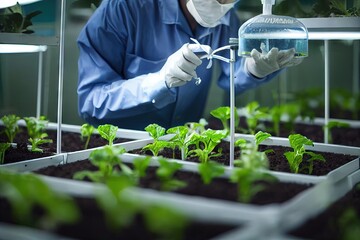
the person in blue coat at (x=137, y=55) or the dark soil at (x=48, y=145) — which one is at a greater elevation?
the person in blue coat at (x=137, y=55)

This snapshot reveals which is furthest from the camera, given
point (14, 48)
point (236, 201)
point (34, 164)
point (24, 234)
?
point (14, 48)

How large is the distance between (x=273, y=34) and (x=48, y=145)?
102 centimetres

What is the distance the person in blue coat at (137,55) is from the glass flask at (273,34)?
1.19ft

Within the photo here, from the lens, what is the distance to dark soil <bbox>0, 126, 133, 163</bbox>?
5.69ft

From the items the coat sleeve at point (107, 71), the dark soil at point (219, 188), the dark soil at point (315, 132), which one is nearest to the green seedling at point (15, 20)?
the coat sleeve at point (107, 71)

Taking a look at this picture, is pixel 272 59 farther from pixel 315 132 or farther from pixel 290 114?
pixel 290 114

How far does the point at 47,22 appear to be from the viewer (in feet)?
8.25

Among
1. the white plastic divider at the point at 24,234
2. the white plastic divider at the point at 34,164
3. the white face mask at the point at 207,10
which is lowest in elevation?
the white plastic divider at the point at 24,234

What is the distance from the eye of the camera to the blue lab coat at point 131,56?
2.21 meters

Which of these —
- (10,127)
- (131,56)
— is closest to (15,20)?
(10,127)

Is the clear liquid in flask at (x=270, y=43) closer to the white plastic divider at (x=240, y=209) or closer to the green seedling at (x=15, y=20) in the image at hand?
the white plastic divider at (x=240, y=209)

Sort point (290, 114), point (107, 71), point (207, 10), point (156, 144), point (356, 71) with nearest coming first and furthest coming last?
1. point (156, 144)
2. point (207, 10)
3. point (107, 71)
4. point (290, 114)
5. point (356, 71)

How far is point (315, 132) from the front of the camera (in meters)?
Result: 2.65

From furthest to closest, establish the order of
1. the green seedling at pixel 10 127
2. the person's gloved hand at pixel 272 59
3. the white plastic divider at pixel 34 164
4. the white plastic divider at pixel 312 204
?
the green seedling at pixel 10 127
the person's gloved hand at pixel 272 59
the white plastic divider at pixel 34 164
the white plastic divider at pixel 312 204
